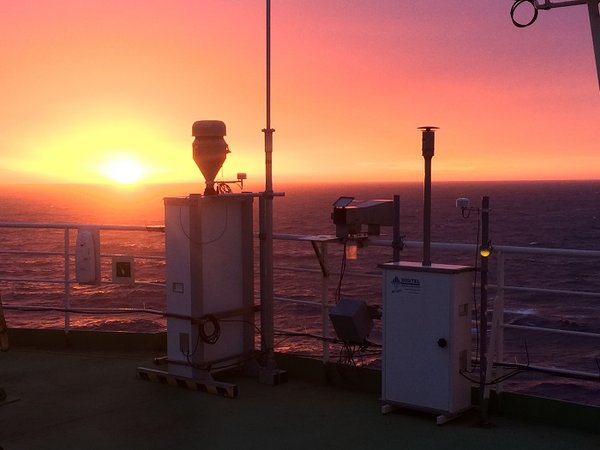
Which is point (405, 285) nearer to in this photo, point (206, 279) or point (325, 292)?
point (325, 292)

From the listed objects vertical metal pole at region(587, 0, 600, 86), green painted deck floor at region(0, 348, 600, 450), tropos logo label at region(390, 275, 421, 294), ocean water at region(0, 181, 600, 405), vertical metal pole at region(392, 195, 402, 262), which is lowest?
ocean water at region(0, 181, 600, 405)

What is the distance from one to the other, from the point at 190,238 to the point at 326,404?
1.61 meters

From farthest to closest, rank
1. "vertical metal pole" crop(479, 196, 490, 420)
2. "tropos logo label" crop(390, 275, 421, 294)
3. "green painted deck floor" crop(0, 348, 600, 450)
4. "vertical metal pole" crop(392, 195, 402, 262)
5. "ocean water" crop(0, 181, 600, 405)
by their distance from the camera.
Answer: "ocean water" crop(0, 181, 600, 405) → "vertical metal pole" crop(392, 195, 402, 262) → "tropos logo label" crop(390, 275, 421, 294) → "vertical metal pole" crop(479, 196, 490, 420) → "green painted deck floor" crop(0, 348, 600, 450)

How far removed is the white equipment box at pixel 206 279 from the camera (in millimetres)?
5980

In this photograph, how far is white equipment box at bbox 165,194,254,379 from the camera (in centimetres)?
598

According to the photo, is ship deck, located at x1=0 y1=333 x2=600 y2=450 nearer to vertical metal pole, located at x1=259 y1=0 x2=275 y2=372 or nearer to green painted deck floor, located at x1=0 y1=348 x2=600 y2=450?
green painted deck floor, located at x1=0 y1=348 x2=600 y2=450

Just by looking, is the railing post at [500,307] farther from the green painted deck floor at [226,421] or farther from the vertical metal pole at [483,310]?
the green painted deck floor at [226,421]

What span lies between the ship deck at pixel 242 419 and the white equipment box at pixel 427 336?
0.17m

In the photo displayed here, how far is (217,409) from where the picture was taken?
5.45 meters

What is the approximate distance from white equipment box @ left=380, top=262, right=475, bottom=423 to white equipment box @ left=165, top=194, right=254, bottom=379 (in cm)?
148

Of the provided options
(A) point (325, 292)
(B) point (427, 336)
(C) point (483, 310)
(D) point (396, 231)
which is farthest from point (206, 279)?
(C) point (483, 310)

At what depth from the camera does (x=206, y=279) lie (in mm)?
6066

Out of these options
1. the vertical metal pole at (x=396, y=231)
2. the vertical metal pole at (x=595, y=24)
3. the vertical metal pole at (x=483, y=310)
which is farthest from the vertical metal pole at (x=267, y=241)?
the vertical metal pole at (x=595, y=24)

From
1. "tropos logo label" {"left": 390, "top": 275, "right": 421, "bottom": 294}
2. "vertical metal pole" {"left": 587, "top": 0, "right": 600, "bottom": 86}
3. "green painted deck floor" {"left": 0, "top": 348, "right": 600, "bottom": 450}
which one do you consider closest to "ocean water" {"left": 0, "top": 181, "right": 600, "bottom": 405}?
"tropos logo label" {"left": 390, "top": 275, "right": 421, "bottom": 294}
